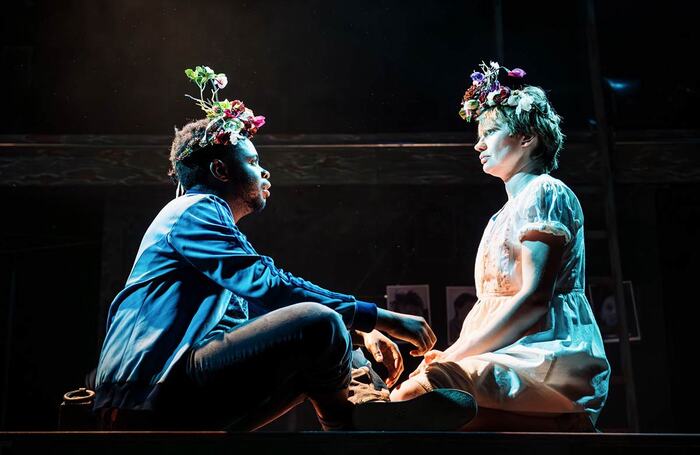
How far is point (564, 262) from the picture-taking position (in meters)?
2.32

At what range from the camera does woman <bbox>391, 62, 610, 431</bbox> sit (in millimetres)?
2127

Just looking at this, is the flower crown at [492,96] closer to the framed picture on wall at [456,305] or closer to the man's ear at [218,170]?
the man's ear at [218,170]

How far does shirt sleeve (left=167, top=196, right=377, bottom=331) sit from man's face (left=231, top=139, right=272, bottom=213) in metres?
0.27

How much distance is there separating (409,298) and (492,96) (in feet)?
8.86

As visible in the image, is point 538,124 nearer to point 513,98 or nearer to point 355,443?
point 513,98

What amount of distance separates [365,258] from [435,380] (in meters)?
3.08

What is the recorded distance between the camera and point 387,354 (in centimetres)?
232

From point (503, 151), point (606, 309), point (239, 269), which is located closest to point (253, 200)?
point (239, 269)

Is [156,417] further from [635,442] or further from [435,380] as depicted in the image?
[635,442]

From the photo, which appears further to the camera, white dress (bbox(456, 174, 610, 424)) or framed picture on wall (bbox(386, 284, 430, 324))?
framed picture on wall (bbox(386, 284, 430, 324))

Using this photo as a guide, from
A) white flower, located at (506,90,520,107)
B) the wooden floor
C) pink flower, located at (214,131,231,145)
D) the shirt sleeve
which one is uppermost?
white flower, located at (506,90,520,107)

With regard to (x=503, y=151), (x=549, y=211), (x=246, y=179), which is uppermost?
(x=503, y=151)

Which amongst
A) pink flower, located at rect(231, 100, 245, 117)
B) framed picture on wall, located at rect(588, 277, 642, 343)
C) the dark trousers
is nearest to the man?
the dark trousers

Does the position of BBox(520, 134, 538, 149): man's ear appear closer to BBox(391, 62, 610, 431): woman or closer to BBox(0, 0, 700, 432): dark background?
BBox(391, 62, 610, 431): woman
